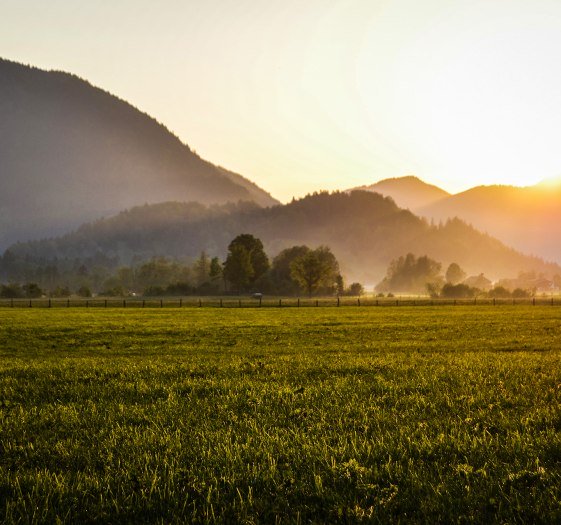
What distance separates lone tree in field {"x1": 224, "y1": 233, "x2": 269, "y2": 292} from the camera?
168000 mm

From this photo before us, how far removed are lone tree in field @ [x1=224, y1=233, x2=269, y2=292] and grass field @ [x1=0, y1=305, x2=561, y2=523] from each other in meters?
148

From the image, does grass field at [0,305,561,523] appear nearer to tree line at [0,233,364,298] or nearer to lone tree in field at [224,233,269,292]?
tree line at [0,233,364,298]

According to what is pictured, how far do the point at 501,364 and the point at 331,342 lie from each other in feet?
42.7

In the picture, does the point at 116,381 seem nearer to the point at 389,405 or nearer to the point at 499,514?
the point at 389,405

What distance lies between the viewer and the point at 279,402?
40.9ft

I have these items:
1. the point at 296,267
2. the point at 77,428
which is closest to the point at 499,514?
the point at 77,428

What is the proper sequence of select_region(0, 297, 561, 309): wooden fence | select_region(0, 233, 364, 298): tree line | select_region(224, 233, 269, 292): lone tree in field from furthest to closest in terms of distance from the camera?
1. select_region(224, 233, 269, 292): lone tree in field
2. select_region(0, 233, 364, 298): tree line
3. select_region(0, 297, 561, 309): wooden fence

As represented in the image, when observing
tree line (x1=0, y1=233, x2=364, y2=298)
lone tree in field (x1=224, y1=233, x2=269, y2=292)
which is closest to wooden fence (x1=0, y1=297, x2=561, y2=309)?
tree line (x1=0, y1=233, x2=364, y2=298)

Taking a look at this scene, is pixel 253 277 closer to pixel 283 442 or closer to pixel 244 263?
pixel 244 263

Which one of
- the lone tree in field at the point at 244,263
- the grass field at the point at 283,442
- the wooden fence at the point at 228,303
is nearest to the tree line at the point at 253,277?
the lone tree in field at the point at 244,263

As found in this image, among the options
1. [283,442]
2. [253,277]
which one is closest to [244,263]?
[253,277]

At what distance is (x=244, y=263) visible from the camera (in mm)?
167375

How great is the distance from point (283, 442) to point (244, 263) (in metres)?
159

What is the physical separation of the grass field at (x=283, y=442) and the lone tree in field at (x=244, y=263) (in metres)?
148
